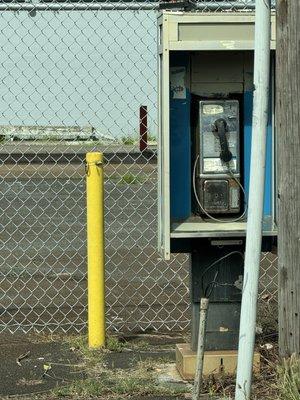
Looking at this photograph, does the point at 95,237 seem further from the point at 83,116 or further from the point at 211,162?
the point at 83,116

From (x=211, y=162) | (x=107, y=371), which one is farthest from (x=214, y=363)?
(x=211, y=162)

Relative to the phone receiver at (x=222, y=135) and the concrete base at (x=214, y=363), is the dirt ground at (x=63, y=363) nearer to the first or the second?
the concrete base at (x=214, y=363)

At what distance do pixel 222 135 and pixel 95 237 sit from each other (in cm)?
111

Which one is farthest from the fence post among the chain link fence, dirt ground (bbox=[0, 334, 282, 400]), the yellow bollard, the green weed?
the chain link fence

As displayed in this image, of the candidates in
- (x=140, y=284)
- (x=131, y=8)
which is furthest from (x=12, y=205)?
(x=131, y=8)

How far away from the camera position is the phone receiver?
5.43 metres

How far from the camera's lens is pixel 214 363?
17.8ft

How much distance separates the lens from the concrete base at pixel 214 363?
5.42 meters

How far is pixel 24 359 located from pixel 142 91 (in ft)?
8.10

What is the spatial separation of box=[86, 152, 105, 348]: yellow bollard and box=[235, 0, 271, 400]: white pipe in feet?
5.75

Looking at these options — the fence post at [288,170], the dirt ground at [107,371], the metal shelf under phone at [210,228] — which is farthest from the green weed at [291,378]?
the metal shelf under phone at [210,228]

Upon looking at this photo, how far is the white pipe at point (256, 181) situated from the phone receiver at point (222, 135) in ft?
3.45

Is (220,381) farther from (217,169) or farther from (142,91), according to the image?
(142,91)

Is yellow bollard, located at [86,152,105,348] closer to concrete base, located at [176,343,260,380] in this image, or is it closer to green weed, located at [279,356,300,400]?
concrete base, located at [176,343,260,380]
